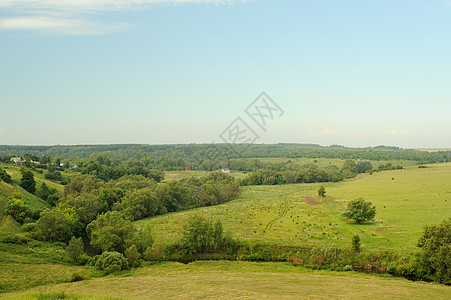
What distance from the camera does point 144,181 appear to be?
316 ft

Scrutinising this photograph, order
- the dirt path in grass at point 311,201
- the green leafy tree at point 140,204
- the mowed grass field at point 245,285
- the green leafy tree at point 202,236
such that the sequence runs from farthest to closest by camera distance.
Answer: the dirt path in grass at point 311,201
the green leafy tree at point 140,204
the green leafy tree at point 202,236
the mowed grass field at point 245,285

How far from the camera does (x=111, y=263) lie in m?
39.5

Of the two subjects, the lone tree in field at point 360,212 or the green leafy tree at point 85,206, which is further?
the green leafy tree at point 85,206

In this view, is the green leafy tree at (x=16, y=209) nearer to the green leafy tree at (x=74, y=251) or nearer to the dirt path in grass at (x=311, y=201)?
the green leafy tree at (x=74, y=251)

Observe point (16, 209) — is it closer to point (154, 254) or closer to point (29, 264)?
point (29, 264)

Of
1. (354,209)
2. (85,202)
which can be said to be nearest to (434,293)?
(354,209)

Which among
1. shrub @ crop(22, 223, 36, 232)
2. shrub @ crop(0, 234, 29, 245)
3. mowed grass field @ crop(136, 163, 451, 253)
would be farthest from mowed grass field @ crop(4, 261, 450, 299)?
shrub @ crop(22, 223, 36, 232)

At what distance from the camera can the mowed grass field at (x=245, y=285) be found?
86.7 ft

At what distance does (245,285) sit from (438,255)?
21738mm

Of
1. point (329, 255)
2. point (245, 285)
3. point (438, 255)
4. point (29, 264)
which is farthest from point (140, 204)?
point (438, 255)

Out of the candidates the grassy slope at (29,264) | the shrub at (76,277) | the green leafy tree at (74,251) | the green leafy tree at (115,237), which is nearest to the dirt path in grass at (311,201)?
the green leafy tree at (115,237)

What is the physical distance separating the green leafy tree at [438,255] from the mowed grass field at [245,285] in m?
1.96

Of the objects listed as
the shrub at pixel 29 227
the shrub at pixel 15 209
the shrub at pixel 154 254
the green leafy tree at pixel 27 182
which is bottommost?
the shrub at pixel 154 254

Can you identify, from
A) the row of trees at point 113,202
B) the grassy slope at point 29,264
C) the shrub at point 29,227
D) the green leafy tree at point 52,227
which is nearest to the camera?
the grassy slope at point 29,264
